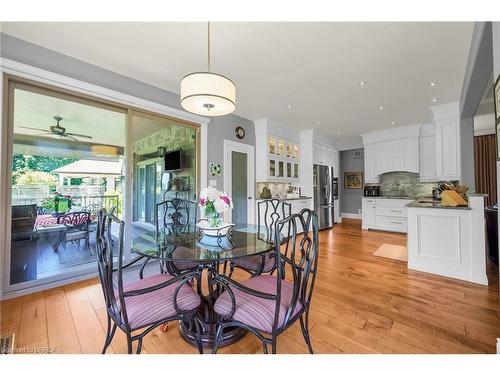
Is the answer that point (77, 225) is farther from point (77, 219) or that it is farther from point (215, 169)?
point (215, 169)

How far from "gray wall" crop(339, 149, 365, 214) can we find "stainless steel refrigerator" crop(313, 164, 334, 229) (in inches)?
66.2

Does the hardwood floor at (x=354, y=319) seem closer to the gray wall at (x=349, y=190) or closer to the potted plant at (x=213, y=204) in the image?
the potted plant at (x=213, y=204)

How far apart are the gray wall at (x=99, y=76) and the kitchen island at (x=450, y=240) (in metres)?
3.06

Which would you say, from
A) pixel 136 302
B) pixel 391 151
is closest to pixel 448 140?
pixel 391 151

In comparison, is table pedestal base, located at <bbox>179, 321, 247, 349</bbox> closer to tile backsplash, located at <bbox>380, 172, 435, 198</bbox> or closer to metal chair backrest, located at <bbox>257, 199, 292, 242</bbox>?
metal chair backrest, located at <bbox>257, 199, 292, 242</bbox>

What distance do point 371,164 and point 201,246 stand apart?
6.00 m

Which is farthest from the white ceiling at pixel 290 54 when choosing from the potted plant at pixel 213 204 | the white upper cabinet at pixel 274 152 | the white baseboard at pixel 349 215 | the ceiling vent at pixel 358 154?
the white baseboard at pixel 349 215

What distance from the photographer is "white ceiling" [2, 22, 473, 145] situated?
211cm

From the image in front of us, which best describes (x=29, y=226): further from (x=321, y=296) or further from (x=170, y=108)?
(x=321, y=296)

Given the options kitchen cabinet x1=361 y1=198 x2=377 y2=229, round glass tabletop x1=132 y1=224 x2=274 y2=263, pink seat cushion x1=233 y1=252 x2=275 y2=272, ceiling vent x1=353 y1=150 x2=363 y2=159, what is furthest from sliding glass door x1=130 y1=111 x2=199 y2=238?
ceiling vent x1=353 y1=150 x2=363 y2=159

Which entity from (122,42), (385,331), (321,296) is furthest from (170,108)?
(385,331)

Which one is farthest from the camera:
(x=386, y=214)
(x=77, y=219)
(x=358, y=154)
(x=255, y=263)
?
(x=358, y=154)

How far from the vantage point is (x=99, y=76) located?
2721 millimetres

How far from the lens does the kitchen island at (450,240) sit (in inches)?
102
